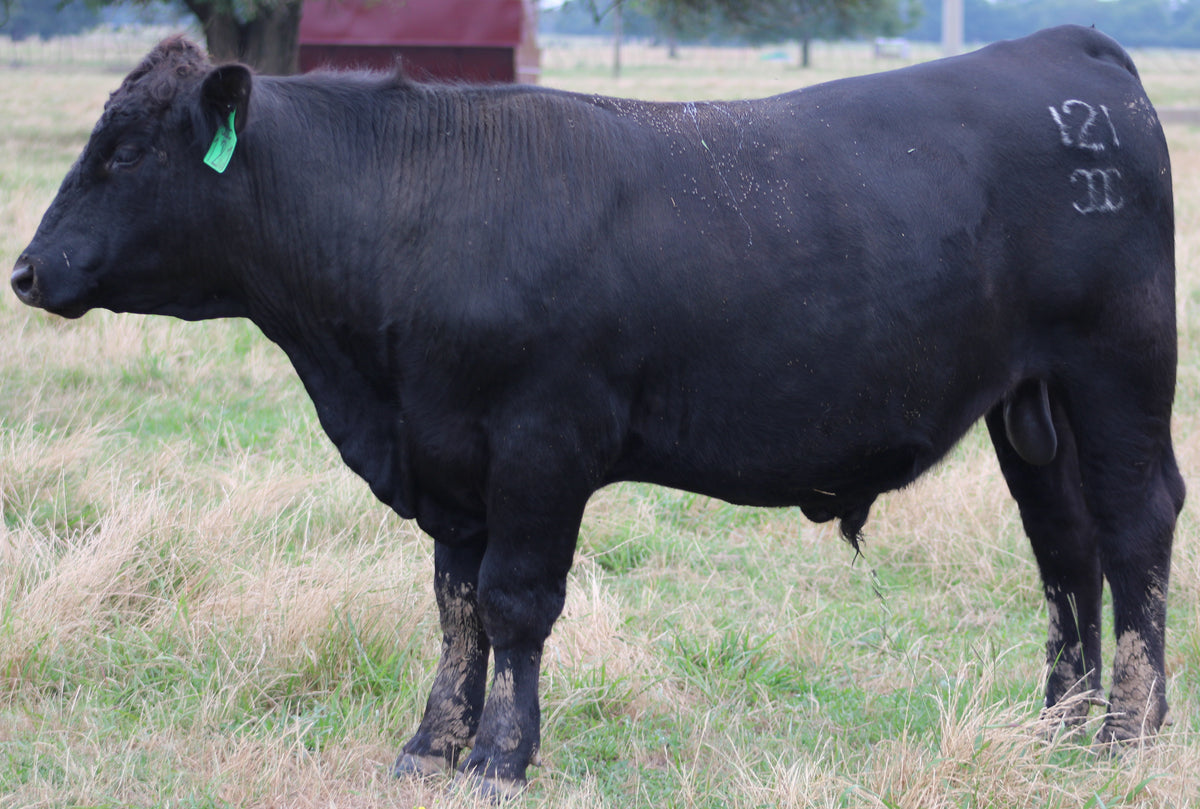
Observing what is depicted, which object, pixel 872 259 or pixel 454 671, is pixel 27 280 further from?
pixel 872 259

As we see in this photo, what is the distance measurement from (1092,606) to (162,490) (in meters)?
3.44

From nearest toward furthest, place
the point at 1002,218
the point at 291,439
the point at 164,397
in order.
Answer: the point at 1002,218, the point at 291,439, the point at 164,397

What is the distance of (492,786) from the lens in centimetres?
322

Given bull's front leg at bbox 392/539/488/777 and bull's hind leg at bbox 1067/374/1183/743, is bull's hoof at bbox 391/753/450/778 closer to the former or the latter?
bull's front leg at bbox 392/539/488/777

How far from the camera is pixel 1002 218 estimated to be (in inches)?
130

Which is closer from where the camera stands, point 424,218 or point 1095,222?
point 424,218

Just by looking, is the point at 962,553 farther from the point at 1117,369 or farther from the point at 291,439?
the point at 291,439

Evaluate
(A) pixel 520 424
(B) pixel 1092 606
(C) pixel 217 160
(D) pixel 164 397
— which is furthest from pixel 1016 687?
(D) pixel 164 397

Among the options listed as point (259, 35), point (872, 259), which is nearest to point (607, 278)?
point (872, 259)

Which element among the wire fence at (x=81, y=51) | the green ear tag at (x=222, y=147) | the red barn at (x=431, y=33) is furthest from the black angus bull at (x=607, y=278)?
the wire fence at (x=81, y=51)

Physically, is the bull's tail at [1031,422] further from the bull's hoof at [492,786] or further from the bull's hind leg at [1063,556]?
the bull's hoof at [492,786]

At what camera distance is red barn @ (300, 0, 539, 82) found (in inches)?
714

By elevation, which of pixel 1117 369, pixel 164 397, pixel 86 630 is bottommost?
Answer: pixel 164 397

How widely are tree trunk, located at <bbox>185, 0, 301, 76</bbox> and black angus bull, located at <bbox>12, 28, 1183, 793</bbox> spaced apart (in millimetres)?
14114
